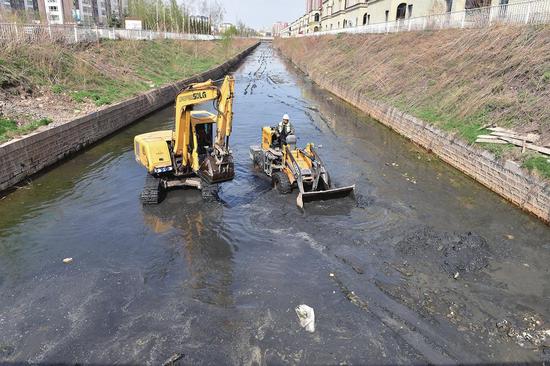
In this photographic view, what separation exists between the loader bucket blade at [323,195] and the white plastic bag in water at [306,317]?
12.7 feet

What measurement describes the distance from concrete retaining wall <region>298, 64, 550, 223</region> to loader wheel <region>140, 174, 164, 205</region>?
364 inches

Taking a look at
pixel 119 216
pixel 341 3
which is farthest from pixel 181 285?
pixel 341 3

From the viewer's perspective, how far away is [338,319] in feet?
21.3

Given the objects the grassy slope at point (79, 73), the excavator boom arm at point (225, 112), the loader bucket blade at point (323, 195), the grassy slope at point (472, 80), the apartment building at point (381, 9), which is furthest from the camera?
the apartment building at point (381, 9)

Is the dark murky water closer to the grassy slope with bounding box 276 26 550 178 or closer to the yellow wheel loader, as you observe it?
the yellow wheel loader

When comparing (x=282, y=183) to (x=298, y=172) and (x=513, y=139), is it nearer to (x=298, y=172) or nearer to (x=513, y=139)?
(x=298, y=172)

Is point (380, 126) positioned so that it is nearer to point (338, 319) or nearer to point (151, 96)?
point (151, 96)

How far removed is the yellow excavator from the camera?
362 inches

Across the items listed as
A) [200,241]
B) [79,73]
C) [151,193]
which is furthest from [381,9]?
[200,241]

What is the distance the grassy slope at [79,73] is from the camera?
655 inches

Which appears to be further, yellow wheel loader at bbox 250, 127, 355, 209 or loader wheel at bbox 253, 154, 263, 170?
loader wheel at bbox 253, 154, 263, 170

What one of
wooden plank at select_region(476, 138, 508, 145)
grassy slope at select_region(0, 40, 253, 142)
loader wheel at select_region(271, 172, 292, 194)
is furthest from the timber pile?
grassy slope at select_region(0, 40, 253, 142)

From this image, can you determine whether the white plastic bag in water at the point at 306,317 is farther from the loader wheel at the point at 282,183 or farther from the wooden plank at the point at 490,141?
the wooden plank at the point at 490,141

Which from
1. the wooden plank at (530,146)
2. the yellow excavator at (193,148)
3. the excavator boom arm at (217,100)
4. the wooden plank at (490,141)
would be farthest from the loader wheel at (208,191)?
the wooden plank at (530,146)
